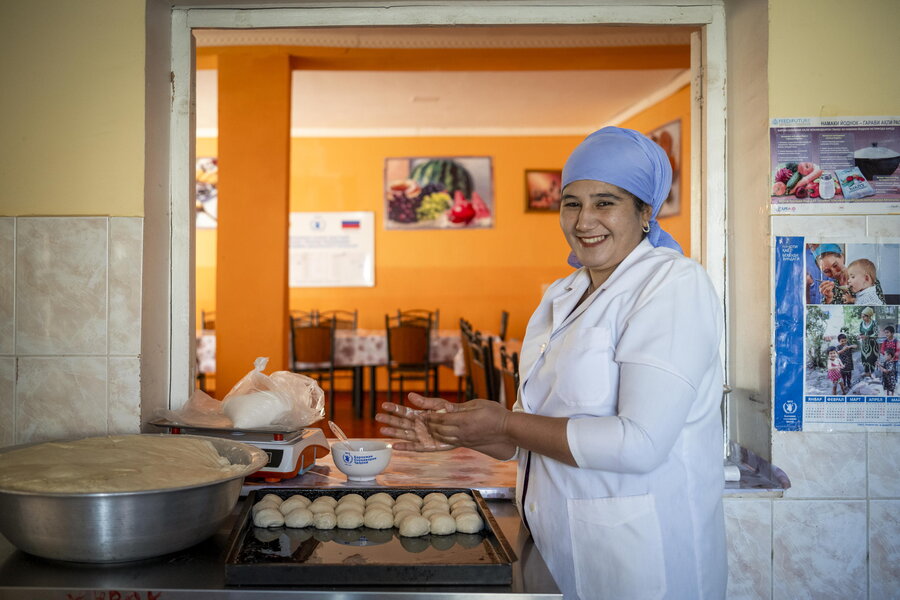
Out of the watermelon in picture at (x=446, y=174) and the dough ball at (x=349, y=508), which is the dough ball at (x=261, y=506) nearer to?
the dough ball at (x=349, y=508)

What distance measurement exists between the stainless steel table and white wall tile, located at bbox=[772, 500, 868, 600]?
75 centimetres

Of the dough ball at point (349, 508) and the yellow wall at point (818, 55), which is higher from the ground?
the yellow wall at point (818, 55)

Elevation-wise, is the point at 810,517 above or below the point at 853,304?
below

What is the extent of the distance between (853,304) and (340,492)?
127 cm

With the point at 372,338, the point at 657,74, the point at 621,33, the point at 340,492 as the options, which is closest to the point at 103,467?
the point at 340,492

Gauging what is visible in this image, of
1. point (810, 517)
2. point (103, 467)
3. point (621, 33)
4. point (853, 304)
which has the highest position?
point (621, 33)

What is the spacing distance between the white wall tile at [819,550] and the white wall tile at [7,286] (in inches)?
76.0

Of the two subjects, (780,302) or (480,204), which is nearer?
(780,302)

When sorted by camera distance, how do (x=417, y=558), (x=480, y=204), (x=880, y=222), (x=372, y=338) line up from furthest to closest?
1. (x=480, y=204)
2. (x=372, y=338)
3. (x=880, y=222)
4. (x=417, y=558)

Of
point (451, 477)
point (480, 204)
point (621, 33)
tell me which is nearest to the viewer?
point (451, 477)

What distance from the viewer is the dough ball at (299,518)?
1376 millimetres

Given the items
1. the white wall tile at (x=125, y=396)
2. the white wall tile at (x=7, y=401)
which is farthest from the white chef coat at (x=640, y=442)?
the white wall tile at (x=7, y=401)

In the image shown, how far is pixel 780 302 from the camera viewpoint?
1721 millimetres

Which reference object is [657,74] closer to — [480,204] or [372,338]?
[480,204]
